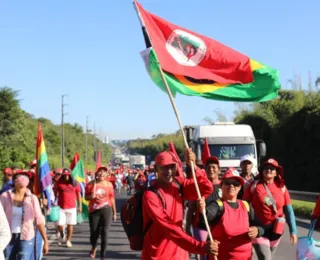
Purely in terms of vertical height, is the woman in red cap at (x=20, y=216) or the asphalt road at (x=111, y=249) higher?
the woman in red cap at (x=20, y=216)

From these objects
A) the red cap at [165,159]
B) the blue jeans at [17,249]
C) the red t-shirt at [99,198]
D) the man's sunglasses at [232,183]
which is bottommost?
the blue jeans at [17,249]

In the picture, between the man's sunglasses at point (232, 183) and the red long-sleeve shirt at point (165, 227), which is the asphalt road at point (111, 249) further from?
the red long-sleeve shirt at point (165, 227)

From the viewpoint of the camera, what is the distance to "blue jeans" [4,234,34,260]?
7.36 meters

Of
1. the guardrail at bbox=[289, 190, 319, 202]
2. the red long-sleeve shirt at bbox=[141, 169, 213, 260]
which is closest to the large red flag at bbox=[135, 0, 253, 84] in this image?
the red long-sleeve shirt at bbox=[141, 169, 213, 260]

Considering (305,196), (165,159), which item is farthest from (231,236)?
(305,196)

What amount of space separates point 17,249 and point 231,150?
14524 mm

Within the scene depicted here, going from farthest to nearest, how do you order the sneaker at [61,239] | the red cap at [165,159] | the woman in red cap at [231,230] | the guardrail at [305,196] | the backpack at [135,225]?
the guardrail at [305,196] → the sneaker at [61,239] → the woman in red cap at [231,230] → the backpack at [135,225] → the red cap at [165,159]

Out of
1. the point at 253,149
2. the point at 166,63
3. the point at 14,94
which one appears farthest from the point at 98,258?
the point at 14,94

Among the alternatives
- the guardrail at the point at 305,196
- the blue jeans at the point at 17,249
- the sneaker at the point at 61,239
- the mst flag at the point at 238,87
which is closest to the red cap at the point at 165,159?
the mst flag at the point at 238,87

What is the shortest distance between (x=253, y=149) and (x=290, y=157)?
77.5ft

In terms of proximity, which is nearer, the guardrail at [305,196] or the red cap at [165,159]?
the red cap at [165,159]

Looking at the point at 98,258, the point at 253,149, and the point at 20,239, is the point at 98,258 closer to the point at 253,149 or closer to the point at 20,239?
the point at 20,239

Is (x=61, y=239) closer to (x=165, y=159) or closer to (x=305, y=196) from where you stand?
(x=165, y=159)

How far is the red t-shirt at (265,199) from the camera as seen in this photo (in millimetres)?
7285
